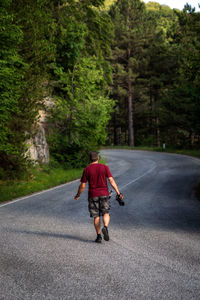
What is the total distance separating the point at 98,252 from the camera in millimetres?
6297

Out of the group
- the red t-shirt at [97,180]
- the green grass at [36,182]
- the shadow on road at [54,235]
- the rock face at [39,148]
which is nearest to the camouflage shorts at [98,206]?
the red t-shirt at [97,180]

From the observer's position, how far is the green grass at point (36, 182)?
14273 millimetres

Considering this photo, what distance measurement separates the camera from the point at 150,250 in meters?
6.41

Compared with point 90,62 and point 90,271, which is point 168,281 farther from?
point 90,62

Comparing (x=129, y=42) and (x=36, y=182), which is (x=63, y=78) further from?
(x=129, y=42)

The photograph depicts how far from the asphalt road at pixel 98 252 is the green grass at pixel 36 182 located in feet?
7.39

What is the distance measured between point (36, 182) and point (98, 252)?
445 inches

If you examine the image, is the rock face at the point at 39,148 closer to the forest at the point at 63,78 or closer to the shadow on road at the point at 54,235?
the forest at the point at 63,78

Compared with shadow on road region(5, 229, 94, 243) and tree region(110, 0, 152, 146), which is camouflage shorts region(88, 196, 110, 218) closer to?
shadow on road region(5, 229, 94, 243)

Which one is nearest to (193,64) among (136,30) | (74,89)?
(74,89)

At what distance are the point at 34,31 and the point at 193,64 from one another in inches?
337

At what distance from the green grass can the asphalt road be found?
2.25 metres

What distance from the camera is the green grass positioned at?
14273 millimetres

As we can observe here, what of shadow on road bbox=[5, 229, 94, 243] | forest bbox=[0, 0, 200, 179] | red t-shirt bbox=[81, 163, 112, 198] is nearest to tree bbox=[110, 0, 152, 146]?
forest bbox=[0, 0, 200, 179]
